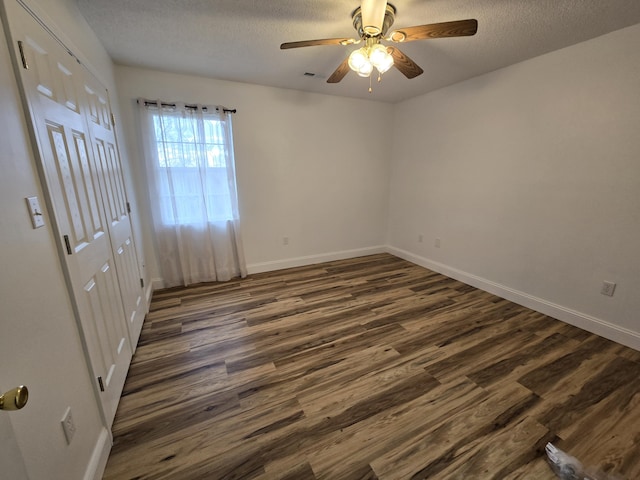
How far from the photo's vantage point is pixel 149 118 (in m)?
2.67

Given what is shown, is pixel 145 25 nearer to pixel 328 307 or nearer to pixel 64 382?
pixel 64 382

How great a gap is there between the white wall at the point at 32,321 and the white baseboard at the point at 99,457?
36 millimetres

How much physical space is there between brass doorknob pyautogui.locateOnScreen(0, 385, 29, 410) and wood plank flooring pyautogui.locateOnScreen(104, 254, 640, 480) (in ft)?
3.30

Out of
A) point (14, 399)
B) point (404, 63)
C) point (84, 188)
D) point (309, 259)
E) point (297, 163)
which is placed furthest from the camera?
point (309, 259)

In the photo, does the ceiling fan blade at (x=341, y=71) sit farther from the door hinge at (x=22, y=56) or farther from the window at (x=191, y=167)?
the door hinge at (x=22, y=56)

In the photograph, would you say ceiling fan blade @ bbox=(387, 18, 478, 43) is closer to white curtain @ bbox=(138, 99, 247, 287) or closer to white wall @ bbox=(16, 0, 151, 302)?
white wall @ bbox=(16, 0, 151, 302)

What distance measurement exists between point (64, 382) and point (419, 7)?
2.72m

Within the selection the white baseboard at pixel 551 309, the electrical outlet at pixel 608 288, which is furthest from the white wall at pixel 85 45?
the electrical outlet at pixel 608 288

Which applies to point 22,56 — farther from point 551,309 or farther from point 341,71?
point 551,309

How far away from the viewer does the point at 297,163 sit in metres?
3.55

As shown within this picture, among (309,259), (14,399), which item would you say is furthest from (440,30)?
(309,259)

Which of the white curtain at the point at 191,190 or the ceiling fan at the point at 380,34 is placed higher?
the ceiling fan at the point at 380,34

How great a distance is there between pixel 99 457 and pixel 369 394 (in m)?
Answer: 1.42

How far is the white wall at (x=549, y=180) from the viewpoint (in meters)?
2.01
